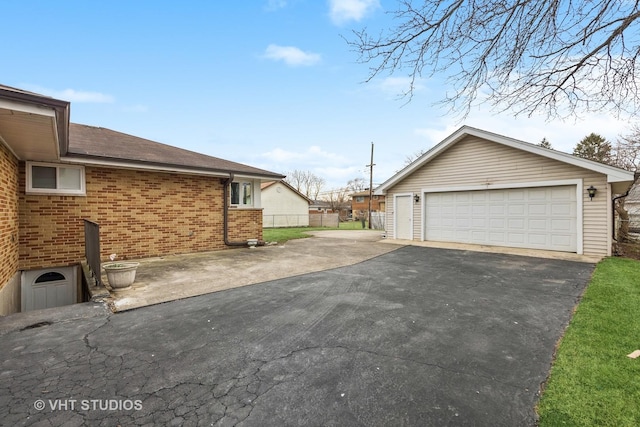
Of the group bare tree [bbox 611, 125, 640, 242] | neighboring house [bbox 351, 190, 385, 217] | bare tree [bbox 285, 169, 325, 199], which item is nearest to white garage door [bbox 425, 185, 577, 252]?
bare tree [bbox 611, 125, 640, 242]

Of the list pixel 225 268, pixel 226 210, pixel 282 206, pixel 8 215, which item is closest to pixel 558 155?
pixel 225 268

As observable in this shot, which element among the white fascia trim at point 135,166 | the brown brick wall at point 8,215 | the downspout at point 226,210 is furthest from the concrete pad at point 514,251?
the brown brick wall at point 8,215

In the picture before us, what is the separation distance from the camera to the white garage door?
388 inches

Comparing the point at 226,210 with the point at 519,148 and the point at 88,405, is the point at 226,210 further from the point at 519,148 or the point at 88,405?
the point at 519,148

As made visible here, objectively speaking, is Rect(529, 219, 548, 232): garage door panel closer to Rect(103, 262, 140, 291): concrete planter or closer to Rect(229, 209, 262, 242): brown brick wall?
Rect(229, 209, 262, 242): brown brick wall

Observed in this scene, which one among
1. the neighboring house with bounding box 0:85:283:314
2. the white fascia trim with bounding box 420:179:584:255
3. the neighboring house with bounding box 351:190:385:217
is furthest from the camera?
the neighboring house with bounding box 351:190:385:217

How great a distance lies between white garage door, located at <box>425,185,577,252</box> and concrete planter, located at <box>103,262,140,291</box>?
11525 millimetres

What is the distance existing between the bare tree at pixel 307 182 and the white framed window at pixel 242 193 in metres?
48.3

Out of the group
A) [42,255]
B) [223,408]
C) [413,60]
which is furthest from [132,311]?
[413,60]

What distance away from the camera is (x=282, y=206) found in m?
30.2

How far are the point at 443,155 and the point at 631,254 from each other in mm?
7063

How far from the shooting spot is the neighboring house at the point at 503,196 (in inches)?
365

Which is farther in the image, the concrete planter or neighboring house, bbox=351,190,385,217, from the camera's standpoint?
neighboring house, bbox=351,190,385,217

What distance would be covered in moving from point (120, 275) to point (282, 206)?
81.5 feet
